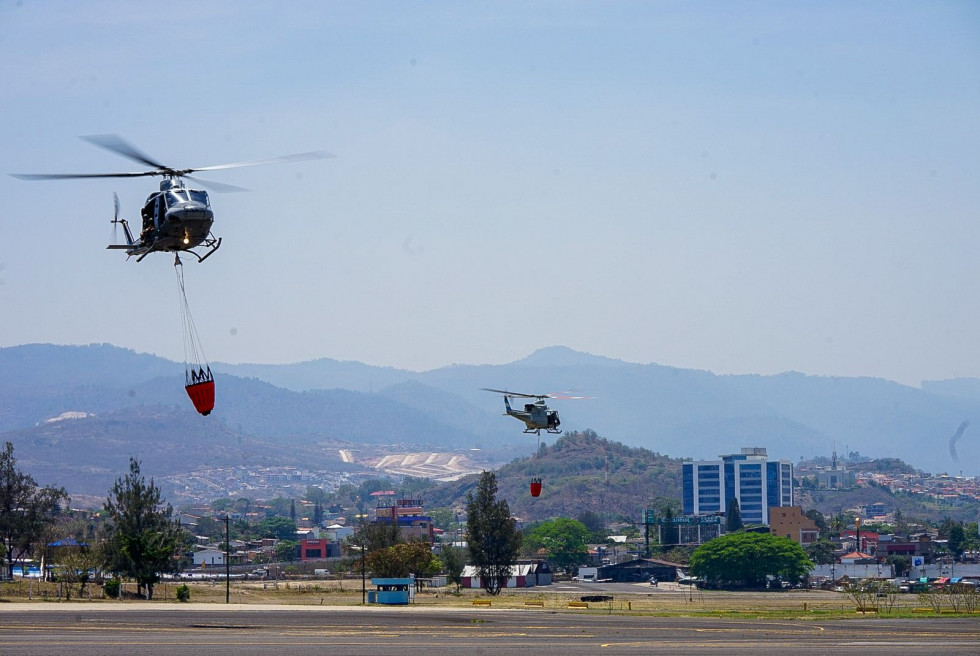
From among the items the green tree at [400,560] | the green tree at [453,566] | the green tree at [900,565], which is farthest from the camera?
the green tree at [900,565]

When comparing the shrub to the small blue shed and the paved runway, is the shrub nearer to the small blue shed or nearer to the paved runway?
the paved runway

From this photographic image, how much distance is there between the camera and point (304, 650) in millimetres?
50219

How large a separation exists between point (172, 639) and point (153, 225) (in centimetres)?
2031

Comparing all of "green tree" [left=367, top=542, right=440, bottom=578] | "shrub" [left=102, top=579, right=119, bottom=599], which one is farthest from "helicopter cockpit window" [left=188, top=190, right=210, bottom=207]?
"green tree" [left=367, top=542, right=440, bottom=578]

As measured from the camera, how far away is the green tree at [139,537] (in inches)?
3986

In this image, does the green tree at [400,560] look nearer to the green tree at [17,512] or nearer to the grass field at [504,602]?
the grass field at [504,602]

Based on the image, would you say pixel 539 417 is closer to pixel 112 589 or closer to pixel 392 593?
pixel 392 593

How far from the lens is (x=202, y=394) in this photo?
142ft

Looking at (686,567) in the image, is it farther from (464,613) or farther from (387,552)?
(464,613)

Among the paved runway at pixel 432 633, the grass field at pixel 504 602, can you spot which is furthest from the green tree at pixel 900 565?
the paved runway at pixel 432 633

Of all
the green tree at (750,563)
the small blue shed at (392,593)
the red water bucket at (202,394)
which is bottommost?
the green tree at (750,563)

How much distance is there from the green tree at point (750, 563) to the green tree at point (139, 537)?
82.2 m

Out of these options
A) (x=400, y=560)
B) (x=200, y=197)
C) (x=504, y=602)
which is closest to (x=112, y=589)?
(x=504, y=602)

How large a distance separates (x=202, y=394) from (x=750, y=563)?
136850 mm
